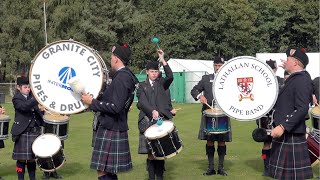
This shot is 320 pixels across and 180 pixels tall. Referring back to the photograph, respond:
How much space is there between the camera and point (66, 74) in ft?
15.9

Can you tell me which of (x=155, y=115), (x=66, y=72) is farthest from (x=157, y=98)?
(x=66, y=72)

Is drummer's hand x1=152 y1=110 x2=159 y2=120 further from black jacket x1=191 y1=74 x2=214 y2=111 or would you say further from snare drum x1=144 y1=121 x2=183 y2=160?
black jacket x1=191 y1=74 x2=214 y2=111

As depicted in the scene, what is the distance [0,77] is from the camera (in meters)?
42.8

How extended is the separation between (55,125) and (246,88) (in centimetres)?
263

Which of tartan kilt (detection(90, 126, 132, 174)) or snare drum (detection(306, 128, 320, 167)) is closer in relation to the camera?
tartan kilt (detection(90, 126, 132, 174))

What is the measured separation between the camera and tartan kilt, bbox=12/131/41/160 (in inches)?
267

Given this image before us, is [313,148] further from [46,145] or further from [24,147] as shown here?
[24,147]

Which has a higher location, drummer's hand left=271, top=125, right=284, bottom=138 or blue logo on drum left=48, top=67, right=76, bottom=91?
blue logo on drum left=48, top=67, right=76, bottom=91

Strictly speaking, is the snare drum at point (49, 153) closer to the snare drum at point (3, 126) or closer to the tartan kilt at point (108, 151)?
the snare drum at point (3, 126)

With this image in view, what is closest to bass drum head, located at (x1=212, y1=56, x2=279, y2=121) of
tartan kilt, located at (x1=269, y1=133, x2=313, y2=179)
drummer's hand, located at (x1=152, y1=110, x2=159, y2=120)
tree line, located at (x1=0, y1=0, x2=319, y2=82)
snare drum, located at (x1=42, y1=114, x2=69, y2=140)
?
tartan kilt, located at (x1=269, y1=133, x2=313, y2=179)

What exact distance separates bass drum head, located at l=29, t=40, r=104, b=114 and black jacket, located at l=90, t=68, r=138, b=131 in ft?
0.52

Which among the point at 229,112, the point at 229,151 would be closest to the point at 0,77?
the point at 229,151

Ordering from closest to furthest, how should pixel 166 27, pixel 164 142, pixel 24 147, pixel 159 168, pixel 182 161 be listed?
1. pixel 164 142
2. pixel 24 147
3. pixel 159 168
4. pixel 182 161
5. pixel 166 27

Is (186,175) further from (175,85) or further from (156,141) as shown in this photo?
(175,85)
